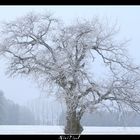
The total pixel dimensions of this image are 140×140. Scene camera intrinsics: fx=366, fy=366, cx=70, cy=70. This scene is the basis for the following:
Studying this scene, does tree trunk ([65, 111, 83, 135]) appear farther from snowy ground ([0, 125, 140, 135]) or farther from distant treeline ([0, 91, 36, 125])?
distant treeline ([0, 91, 36, 125])

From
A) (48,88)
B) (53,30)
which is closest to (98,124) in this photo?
(48,88)

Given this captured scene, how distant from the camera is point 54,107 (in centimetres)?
491

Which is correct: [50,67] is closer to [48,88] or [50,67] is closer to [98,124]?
[48,88]

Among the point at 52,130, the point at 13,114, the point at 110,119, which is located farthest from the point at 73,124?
the point at 13,114

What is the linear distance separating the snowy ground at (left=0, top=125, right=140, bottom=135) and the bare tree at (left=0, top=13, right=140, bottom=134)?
0.18 m

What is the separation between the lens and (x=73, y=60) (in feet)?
→ 15.9

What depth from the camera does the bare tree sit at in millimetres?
4781

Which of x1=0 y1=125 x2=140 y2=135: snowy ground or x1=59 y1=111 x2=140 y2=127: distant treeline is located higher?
x1=59 y1=111 x2=140 y2=127: distant treeline

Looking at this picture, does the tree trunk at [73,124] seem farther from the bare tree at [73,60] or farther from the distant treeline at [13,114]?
the distant treeline at [13,114]

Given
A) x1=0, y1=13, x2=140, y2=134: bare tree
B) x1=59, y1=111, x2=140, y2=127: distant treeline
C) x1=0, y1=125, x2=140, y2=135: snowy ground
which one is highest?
x1=0, y1=13, x2=140, y2=134: bare tree

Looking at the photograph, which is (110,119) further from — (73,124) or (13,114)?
(13,114)

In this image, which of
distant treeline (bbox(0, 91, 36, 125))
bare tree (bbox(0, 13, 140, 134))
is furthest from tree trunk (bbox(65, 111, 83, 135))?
distant treeline (bbox(0, 91, 36, 125))

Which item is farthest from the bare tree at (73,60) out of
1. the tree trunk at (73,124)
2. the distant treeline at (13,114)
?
the distant treeline at (13,114)

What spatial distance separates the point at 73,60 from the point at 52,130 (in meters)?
0.97
